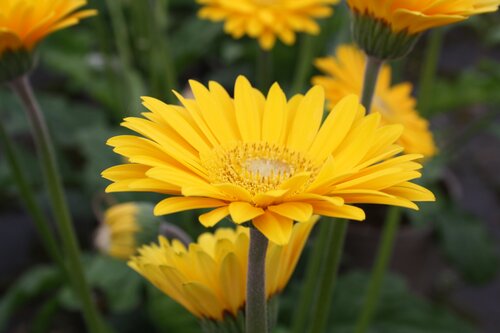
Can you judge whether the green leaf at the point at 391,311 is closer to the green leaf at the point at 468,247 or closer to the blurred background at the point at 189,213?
the blurred background at the point at 189,213

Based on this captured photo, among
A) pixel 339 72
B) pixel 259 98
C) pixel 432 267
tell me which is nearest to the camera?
pixel 259 98

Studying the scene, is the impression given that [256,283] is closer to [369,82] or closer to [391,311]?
[369,82]

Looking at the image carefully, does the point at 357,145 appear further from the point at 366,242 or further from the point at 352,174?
the point at 366,242

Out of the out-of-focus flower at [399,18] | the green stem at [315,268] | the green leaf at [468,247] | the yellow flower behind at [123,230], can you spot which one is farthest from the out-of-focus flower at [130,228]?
the green leaf at [468,247]

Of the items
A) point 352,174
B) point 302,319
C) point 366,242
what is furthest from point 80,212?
point 352,174

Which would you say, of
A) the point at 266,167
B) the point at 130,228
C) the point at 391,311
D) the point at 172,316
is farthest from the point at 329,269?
the point at 391,311
